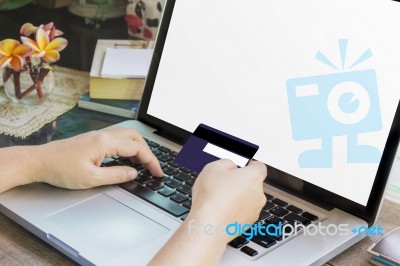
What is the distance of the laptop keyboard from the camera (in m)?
0.89

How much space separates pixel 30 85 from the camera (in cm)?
131

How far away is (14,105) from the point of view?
129 cm

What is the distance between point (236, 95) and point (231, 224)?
11.7 inches

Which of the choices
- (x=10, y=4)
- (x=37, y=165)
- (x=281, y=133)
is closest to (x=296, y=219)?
(x=281, y=133)

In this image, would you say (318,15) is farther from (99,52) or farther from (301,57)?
(99,52)

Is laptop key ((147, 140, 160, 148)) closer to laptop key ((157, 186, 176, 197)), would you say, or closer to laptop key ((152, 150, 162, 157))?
laptop key ((152, 150, 162, 157))

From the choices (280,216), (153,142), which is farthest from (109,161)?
(280,216)

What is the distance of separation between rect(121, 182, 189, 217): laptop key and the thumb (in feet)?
0.05

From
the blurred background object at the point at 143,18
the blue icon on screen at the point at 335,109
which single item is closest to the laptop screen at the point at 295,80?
the blue icon on screen at the point at 335,109

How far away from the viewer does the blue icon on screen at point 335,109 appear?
0.93 meters

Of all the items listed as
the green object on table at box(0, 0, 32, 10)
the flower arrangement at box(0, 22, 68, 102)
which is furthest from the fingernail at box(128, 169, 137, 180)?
the green object on table at box(0, 0, 32, 10)

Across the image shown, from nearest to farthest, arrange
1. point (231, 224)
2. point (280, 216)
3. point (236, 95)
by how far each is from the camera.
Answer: point (231, 224) → point (280, 216) → point (236, 95)

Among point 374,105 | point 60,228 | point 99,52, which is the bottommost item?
point 60,228

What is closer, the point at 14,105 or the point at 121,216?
the point at 121,216
